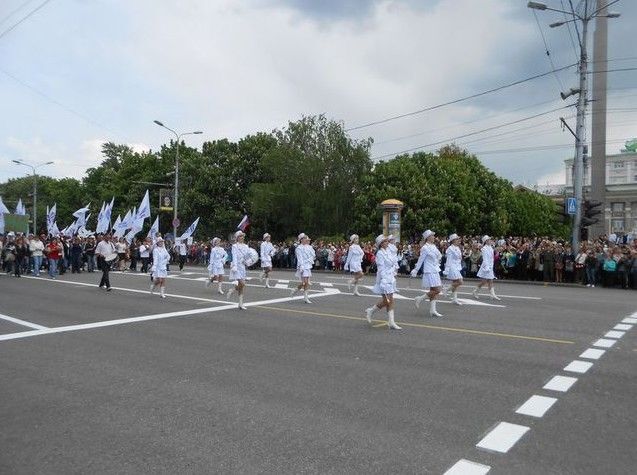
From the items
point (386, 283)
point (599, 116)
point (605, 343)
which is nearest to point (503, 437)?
point (605, 343)

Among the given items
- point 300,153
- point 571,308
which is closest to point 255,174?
point 300,153

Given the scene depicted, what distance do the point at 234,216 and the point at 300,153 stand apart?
9385mm

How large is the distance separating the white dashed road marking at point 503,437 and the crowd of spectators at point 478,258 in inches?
684

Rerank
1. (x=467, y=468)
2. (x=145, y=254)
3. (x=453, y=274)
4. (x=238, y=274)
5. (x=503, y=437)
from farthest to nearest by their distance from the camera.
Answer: (x=145, y=254), (x=453, y=274), (x=238, y=274), (x=503, y=437), (x=467, y=468)

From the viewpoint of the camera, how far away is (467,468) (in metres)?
4.37

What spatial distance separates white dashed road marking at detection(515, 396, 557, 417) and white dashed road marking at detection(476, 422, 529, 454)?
421 millimetres

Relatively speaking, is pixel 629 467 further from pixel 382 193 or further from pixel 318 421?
pixel 382 193

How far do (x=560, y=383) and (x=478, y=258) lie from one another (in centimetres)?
1824

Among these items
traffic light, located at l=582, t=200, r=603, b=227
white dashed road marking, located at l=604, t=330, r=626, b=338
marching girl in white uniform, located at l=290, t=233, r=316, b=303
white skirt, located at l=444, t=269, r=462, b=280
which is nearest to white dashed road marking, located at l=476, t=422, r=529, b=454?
white dashed road marking, located at l=604, t=330, r=626, b=338

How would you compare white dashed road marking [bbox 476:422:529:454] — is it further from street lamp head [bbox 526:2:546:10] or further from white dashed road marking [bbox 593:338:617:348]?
street lamp head [bbox 526:2:546:10]

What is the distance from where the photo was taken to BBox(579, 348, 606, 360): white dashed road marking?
825cm

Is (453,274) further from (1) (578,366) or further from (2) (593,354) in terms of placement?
(1) (578,366)

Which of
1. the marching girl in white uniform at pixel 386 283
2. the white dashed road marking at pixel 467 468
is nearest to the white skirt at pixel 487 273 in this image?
the marching girl in white uniform at pixel 386 283

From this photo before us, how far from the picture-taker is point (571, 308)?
1395cm
